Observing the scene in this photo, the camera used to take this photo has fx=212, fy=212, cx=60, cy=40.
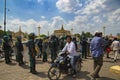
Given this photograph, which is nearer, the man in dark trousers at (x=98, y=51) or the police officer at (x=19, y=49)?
the man in dark trousers at (x=98, y=51)

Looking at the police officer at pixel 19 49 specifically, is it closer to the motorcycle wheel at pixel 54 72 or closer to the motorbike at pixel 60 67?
the motorbike at pixel 60 67

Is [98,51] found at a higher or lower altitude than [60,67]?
higher

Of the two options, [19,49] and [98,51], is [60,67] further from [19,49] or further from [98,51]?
[19,49]

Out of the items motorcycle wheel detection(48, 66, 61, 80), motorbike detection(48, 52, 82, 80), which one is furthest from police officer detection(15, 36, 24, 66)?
motorcycle wheel detection(48, 66, 61, 80)

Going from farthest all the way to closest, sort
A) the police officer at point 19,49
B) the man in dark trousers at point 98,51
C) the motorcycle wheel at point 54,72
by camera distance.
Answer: the police officer at point 19,49
the motorcycle wheel at point 54,72
the man in dark trousers at point 98,51

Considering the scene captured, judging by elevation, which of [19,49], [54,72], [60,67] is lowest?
[54,72]

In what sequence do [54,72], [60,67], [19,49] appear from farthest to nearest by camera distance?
[19,49], [60,67], [54,72]

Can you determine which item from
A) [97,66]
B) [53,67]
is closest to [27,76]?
[53,67]

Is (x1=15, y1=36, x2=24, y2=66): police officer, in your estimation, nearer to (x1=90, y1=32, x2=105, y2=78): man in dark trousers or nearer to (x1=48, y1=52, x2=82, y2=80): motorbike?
(x1=48, y1=52, x2=82, y2=80): motorbike

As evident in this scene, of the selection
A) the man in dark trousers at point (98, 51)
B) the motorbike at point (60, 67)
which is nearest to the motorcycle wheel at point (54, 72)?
the motorbike at point (60, 67)

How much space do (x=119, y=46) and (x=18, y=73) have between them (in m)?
8.73

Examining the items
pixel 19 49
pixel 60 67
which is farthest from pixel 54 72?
pixel 19 49

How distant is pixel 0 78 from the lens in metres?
9.77

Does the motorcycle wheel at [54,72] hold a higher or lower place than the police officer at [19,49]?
lower
